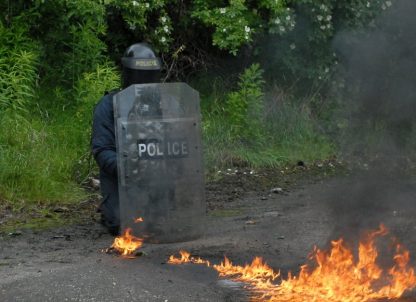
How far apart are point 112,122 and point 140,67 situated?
54 cm

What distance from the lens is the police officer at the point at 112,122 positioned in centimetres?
686

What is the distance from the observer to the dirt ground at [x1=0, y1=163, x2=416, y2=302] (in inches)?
207

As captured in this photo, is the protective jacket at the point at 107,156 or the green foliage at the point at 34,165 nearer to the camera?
the protective jacket at the point at 107,156

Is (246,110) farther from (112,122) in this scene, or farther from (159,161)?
(159,161)

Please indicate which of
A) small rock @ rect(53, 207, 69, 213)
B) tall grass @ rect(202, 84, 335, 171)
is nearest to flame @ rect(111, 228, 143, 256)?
small rock @ rect(53, 207, 69, 213)

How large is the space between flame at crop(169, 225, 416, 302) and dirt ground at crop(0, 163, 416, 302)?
0.14m

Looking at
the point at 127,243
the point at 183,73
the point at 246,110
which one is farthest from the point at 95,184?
the point at 183,73

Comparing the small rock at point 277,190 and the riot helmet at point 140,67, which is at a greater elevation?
the riot helmet at point 140,67

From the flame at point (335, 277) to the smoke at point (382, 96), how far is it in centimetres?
325

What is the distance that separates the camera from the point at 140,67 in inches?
270

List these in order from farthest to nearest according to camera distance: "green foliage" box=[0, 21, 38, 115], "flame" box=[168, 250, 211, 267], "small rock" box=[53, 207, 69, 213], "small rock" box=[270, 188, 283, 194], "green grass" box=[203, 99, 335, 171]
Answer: "green grass" box=[203, 99, 335, 171] < "green foliage" box=[0, 21, 38, 115] < "small rock" box=[270, 188, 283, 194] < "small rock" box=[53, 207, 69, 213] < "flame" box=[168, 250, 211, 267]

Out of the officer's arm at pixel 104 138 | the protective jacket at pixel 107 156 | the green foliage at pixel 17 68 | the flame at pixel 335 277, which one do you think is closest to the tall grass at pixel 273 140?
the green foliage at pixel 17 68

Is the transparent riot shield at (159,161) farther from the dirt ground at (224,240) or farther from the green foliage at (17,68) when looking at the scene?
the green foliage at (17,68)

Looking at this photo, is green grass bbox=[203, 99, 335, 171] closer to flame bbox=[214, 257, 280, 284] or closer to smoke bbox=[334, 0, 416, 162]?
smoke bbox=[334, 0, 416, 162]
